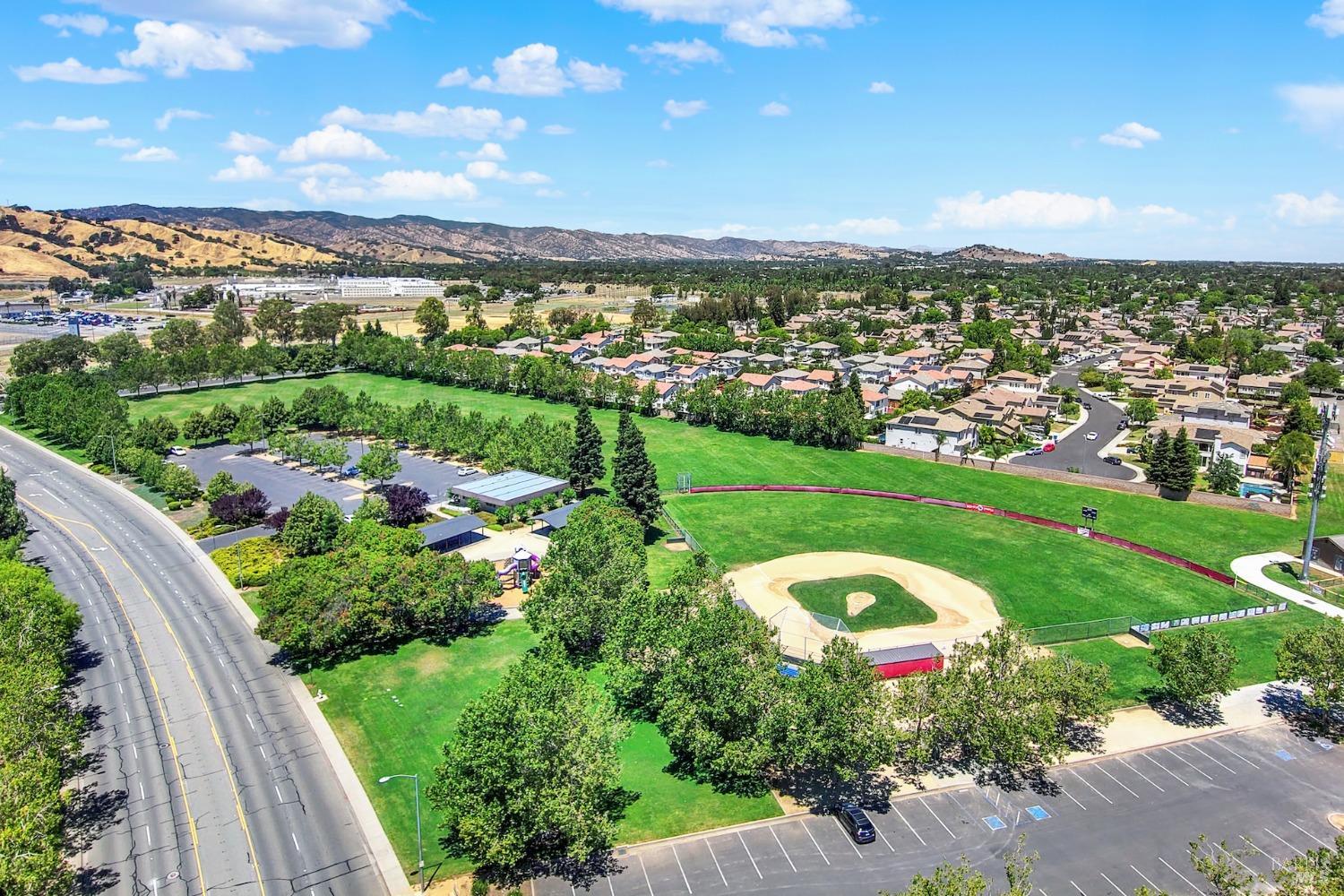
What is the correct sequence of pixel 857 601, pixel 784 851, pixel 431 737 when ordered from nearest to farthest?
pixel 784 851
pixel 431 737
pixel 857 601

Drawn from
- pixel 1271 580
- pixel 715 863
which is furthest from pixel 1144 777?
pixel 1271 580

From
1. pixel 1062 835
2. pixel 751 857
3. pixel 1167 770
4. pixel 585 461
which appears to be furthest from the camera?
pixel 585 461

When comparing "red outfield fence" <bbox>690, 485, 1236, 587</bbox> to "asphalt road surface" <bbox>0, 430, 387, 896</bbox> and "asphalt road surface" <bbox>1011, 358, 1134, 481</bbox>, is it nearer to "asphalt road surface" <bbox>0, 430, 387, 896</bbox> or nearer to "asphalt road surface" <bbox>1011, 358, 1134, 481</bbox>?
"asphalt road surface" <bbox>1011, 358, 1134, 481</bbox>

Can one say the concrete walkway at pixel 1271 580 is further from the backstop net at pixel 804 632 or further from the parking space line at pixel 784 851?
the parking space line at pixel 784 851

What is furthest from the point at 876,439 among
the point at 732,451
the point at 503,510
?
the point at 503,510

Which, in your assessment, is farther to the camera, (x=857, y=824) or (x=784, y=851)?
(x=857, y=824)

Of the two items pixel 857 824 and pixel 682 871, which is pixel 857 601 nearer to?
pixel 857 824

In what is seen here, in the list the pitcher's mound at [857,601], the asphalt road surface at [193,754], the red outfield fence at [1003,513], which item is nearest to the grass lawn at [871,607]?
the pitcher's mound at [857,601]

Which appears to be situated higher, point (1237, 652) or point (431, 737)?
point (1237, 652)
